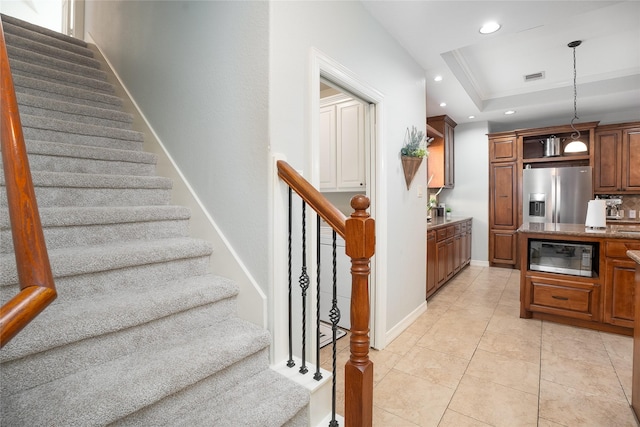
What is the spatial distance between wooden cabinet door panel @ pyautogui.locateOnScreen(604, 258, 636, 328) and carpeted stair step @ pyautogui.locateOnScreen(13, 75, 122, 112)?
472cm

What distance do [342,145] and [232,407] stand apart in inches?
103

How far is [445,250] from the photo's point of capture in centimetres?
424

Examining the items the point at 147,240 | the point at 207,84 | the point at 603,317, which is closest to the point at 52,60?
the point at 207,84

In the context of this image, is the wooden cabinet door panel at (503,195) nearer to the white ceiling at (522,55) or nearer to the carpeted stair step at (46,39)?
the white ceiling at (522,55)

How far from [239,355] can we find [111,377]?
49 centimetres

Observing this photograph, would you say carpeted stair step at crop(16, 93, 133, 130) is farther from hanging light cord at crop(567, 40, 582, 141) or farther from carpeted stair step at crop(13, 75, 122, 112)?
hanging light cord at crop(567, 40, 582, 141)

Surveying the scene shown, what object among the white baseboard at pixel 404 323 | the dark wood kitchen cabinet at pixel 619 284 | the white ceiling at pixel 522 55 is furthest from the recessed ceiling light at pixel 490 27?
the white baseboard at pixel 404 323

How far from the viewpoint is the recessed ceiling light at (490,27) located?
261cm

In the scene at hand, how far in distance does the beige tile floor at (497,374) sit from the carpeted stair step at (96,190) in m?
1.76

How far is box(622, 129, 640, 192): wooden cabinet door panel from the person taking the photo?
4653 mm

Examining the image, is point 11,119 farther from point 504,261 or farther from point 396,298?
point 504,261

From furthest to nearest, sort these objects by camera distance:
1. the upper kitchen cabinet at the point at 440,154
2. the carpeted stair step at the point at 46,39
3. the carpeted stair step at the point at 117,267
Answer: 1. the upper kitchen cabinet at the point at 440,154
2. the carpeted stair step at the point at 46,39
3. the carpeted stair step at the point at 117,267

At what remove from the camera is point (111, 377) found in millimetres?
1176

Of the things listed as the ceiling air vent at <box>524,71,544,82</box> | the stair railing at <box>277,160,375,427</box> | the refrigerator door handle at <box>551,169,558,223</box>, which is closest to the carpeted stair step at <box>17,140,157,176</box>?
the stair railing at <box>277,160,375,427</box>
